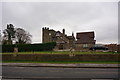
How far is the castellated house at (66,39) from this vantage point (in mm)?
53266

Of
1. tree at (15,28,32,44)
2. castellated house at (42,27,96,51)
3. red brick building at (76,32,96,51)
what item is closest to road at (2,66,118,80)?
castellated house at (42,27,96,51)

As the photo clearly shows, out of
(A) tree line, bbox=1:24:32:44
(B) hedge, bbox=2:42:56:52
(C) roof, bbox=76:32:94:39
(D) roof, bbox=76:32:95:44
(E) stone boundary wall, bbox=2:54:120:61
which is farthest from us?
(A) tree line, bbox=1:24:32:44

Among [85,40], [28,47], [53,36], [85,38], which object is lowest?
[28,47]

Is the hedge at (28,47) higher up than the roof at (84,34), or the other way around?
the roof at (84,34)

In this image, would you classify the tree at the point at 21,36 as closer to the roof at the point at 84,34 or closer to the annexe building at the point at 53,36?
the annexe building at the point at 53,36

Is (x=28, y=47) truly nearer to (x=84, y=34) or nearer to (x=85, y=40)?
(x=85, y=40)

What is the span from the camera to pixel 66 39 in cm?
6706

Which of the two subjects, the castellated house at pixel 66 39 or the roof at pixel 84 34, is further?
the roof at pixel 84 34

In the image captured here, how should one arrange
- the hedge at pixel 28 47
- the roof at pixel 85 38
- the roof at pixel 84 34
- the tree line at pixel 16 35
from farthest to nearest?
1. the tree line at pixel 16 35
2. the roof at pixel 84 34
3. the roof at pixel 85 38
4. the hedge at pixel 28 47

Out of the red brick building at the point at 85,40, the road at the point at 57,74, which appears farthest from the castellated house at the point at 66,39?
the road at the point at 57,74

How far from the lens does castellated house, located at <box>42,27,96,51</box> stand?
175 ft

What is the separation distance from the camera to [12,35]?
64.2m

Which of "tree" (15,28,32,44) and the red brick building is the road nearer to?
the red brick building

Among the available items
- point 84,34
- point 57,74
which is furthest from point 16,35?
point 57,74
